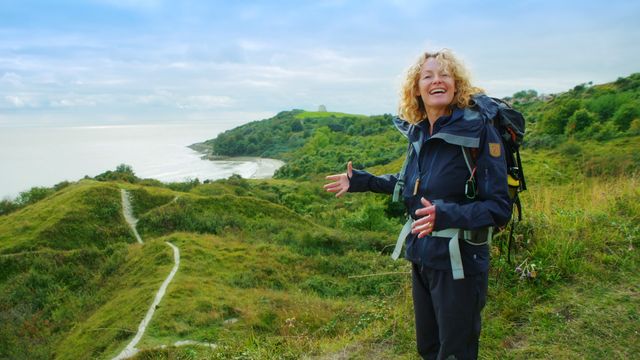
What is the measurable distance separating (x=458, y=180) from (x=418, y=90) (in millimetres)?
699

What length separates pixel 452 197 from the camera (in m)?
2.54

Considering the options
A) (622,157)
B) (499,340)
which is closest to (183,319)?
(499,340)

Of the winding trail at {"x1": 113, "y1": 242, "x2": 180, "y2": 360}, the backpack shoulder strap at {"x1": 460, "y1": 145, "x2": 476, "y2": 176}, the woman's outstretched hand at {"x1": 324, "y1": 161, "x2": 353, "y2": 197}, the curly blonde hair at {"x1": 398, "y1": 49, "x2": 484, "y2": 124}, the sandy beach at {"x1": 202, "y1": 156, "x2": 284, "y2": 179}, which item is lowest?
the sandy beach at {"x1": 202, "y1": 156, "x2": 284, "y2": 179}

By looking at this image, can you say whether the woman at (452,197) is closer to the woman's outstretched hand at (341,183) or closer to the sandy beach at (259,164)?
the woman's outstretched hand at (341,183)

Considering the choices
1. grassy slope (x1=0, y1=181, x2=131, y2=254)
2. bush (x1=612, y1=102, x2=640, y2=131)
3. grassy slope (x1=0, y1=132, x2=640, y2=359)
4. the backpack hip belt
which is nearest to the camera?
the backpack hip belt

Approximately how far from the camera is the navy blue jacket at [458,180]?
2361 mm

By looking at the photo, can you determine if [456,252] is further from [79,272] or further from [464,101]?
[79,272]

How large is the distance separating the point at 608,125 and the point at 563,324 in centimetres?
3438

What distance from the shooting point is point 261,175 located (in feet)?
259

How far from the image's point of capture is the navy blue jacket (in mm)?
2361

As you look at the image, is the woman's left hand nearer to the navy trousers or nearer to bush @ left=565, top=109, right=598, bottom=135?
the navy trousers

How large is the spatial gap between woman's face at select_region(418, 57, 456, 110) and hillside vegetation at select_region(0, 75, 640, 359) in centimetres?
221

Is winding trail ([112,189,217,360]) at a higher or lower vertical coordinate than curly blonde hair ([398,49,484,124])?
lower

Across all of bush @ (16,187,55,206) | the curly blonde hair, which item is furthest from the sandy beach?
the curly blonde hair
